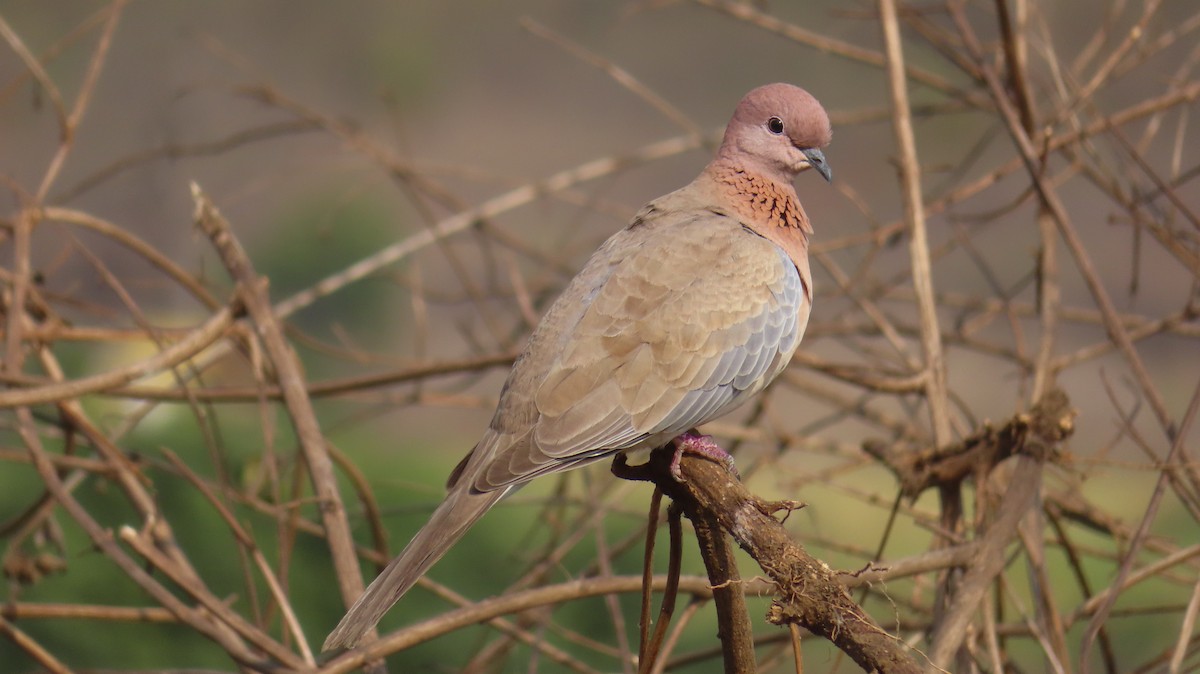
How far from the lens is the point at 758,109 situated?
203cm

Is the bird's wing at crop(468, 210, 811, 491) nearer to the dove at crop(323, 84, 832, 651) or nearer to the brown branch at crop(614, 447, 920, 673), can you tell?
the dove at crop(323, 84, 832, 651)

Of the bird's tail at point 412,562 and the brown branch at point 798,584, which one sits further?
the bird's tail at point 412,562

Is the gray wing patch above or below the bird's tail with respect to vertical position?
above

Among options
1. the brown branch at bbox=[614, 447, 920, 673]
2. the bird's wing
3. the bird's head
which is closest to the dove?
the bird's wing

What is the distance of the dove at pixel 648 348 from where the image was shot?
1632mm

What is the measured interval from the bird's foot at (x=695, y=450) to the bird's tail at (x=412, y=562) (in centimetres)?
24

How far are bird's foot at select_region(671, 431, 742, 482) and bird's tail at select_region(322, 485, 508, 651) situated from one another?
0.24 metres

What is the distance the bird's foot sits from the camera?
151 cm

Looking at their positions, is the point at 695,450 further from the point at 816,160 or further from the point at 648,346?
the point at 816,160

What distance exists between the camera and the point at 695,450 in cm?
157

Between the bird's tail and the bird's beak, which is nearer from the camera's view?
the bird's tail

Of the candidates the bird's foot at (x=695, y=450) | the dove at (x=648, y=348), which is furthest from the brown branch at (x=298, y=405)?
the bird's foot at (x=695, y=450)

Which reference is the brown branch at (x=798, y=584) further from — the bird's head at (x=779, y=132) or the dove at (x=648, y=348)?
the bird's head at (x=779, y=132)

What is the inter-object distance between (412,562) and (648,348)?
1.70 feet
